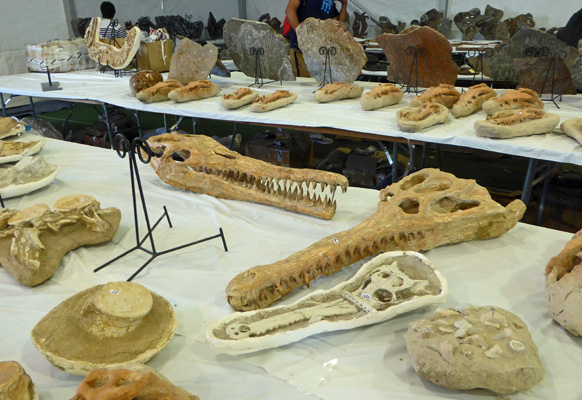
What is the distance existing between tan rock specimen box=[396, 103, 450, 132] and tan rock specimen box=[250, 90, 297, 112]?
125 cm

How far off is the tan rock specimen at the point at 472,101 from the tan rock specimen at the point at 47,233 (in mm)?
2940

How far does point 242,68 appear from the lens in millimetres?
6250

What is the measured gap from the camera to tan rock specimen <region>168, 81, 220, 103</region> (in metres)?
4.86

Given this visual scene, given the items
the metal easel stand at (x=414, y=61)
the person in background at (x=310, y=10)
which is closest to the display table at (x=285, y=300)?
the metal easel stand at (x=414, y=61)

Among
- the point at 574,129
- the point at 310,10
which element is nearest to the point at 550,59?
the point at 574,129

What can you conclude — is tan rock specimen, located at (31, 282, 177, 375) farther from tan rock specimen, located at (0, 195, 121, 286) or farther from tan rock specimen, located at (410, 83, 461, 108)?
tan rock specimen, located at (410, 83, 461, 108)

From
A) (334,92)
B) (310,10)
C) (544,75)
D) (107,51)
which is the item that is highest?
(310,10)

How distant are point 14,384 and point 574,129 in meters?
3.50

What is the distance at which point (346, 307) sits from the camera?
1.73 meters

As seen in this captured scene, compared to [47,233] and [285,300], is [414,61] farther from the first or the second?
[47,233]

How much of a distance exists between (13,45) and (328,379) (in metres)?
8.53

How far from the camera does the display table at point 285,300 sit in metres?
1.50

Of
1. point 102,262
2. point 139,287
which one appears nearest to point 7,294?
point 102,262

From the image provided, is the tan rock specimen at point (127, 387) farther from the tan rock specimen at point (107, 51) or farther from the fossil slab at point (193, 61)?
the tan rock specimen at point (107, 51)
